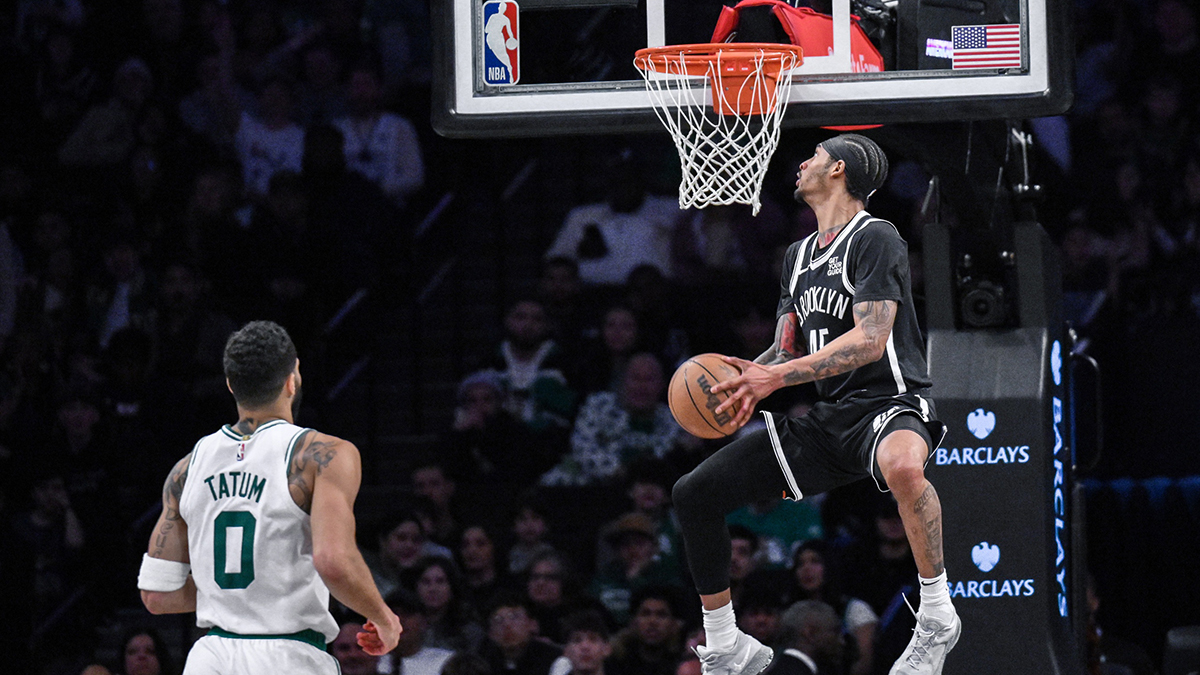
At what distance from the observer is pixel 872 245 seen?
5648 millimetres

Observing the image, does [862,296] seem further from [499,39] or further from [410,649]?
[410,649]

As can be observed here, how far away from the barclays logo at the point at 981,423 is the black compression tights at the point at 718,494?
142 cm

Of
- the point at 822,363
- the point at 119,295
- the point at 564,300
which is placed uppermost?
the point at 119,295

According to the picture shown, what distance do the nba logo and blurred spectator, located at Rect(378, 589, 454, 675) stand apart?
3606 millimetres

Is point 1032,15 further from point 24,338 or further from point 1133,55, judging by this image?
point 24,338

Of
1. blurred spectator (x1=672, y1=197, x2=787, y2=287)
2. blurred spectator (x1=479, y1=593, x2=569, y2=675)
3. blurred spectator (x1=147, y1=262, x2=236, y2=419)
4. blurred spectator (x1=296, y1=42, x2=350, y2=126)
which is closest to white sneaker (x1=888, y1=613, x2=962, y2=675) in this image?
blurred spectator (x1=479, y1=593, x2=569, y2=675)

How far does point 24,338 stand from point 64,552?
162 cm

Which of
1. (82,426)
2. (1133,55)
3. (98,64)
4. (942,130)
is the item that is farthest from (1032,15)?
(98,64)

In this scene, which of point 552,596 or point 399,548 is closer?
point 552,596

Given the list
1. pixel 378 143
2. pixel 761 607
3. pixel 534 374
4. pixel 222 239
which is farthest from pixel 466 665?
pixel 378 143

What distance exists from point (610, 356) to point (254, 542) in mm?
5778

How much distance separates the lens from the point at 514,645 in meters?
8.81

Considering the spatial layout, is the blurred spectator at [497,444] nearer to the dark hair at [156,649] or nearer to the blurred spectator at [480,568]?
the blurred spectator at [480,568]

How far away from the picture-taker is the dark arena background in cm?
723
